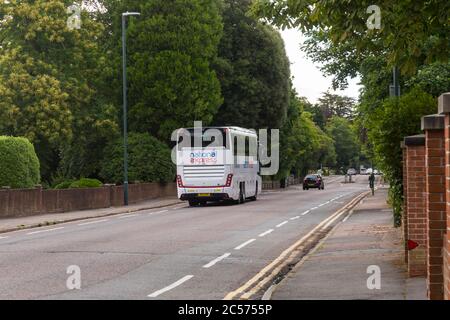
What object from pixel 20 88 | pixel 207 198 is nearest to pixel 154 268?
pixel 207 198

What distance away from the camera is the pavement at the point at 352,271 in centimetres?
1084

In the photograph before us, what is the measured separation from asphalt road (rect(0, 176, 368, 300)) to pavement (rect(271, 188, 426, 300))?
2.97 ft

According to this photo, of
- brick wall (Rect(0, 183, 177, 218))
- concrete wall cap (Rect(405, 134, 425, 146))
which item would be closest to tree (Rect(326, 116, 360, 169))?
brick wall (Rect(0, 183, 177, 218))

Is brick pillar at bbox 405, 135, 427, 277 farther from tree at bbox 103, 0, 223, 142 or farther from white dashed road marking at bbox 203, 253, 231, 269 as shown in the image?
tree at bbox 103, 0, 223, 142

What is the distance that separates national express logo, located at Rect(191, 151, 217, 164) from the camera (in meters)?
37.4

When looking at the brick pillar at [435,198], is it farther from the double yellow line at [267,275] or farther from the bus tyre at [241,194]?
the bus tyre at [241,194]

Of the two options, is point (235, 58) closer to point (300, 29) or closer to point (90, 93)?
point (90, 93)

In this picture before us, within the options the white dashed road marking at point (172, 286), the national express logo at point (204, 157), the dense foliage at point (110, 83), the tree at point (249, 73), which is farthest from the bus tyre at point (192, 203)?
the white dashed road marking at point (172, 286)

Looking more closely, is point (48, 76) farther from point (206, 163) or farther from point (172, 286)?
point (172, 286)

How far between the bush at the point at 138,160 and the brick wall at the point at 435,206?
39.0m

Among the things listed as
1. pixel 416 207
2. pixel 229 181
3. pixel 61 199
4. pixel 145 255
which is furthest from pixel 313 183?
pixel 416 207

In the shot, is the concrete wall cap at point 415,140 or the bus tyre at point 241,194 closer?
the concrete wall cap at point 415,140

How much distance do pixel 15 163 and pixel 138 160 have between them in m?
14.3
